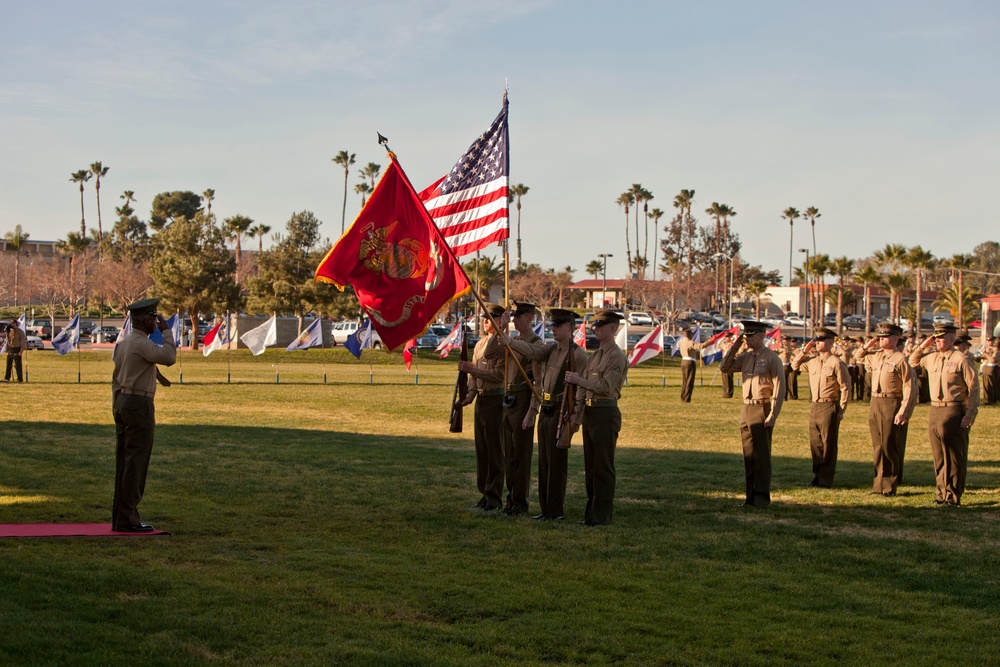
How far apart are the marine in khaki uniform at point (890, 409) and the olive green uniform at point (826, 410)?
1.55 ft

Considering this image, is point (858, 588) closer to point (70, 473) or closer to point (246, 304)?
point (70, 473)

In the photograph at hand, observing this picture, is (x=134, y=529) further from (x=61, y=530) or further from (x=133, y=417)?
(x=133, y=417)

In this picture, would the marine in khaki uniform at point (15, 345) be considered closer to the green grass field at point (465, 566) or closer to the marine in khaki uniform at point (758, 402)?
the green grass field at point (465, 566)

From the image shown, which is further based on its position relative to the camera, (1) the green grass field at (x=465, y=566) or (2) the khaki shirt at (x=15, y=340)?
(2) the khaki shirt at (x=15, y=340)

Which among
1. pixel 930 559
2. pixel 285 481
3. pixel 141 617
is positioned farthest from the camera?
pixel 285 481

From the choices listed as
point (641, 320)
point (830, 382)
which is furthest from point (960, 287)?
point (830, 382)

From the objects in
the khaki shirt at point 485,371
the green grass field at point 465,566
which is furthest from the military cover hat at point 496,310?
the green grass field at point 465,566

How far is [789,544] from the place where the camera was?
32.7ft

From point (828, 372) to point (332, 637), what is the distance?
9.83 metres

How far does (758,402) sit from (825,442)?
6.77 ft

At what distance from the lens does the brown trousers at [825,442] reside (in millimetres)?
14180

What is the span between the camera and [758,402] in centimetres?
1274

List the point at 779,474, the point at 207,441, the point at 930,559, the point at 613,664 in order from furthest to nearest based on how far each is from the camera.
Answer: the point at 207,441 → the point at 779,474 → the point at 930,559 → the point at 613,664

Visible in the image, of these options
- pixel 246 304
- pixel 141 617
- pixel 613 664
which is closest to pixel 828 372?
pixel 613 664
